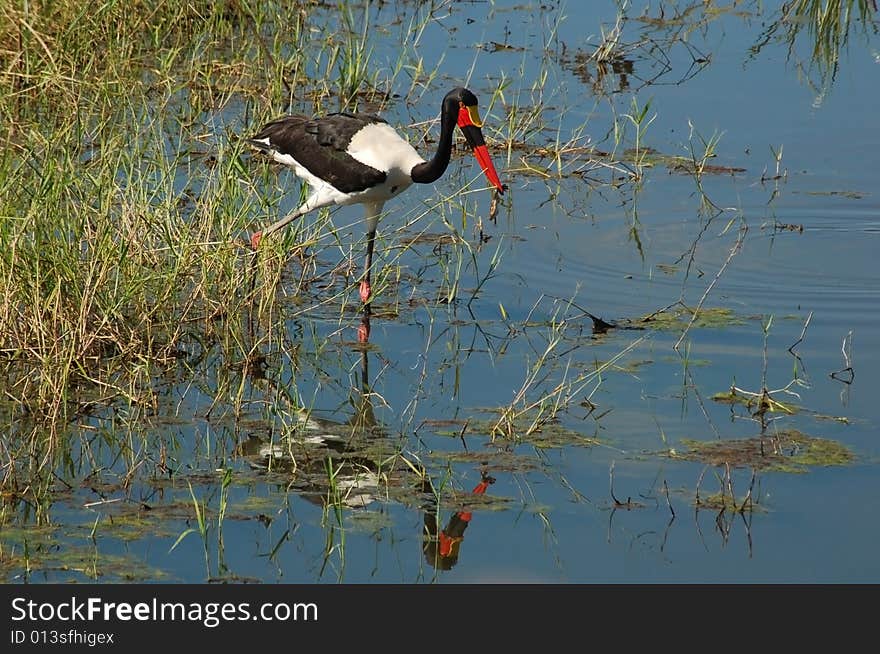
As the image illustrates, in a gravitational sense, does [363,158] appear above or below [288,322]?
above

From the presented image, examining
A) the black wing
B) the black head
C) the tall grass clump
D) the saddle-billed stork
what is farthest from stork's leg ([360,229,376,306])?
the black head

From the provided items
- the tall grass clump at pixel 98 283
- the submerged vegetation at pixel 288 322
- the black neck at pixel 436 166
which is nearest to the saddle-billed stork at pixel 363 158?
the black neck at pixel 436 166

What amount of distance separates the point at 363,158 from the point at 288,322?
0.94 m

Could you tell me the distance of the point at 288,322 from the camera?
7.31m

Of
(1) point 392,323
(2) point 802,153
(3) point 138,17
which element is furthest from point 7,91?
(2) point 802,153

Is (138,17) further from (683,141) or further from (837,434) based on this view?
(837,434)

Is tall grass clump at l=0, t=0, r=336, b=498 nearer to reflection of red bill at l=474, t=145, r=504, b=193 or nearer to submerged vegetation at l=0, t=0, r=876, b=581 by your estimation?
submerged vegetation at l=0, t=0, r=876, b=581

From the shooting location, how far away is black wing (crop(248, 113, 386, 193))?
7703 mm

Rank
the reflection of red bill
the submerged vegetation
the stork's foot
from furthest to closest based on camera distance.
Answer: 1. the reflection of red bill
2. the stork's foot
3. the submerged vegetation

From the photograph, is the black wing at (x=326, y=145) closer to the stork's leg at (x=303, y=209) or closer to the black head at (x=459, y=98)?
the stork's leg at (x=303, y=209)

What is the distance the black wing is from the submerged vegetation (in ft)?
0.75

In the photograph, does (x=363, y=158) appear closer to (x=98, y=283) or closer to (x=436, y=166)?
(x=436, y=166)

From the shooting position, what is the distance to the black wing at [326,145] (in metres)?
7.70

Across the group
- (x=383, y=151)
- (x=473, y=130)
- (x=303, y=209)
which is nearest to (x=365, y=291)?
(x=303, y=209)
